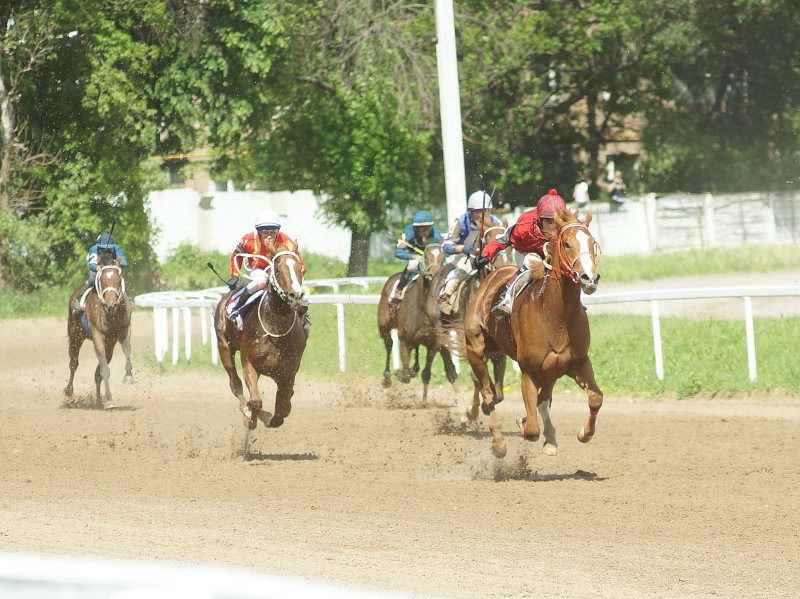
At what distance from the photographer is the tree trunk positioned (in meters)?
32.8

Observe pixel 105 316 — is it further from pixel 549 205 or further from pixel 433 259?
pixel 549 205

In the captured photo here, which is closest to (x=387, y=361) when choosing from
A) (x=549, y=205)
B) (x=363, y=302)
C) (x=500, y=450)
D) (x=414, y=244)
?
(x=414, y=244)

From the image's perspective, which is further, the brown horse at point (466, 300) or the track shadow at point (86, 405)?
the track shadow at point (86, 405)

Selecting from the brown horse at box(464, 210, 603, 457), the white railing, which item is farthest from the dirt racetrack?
the white railing

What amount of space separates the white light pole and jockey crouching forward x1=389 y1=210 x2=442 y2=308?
1.32 m

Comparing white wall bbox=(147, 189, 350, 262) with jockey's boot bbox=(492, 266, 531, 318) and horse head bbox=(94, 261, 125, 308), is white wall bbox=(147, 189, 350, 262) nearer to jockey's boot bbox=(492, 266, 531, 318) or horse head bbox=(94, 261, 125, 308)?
horse head bbox=(94, 261, 125, 308)

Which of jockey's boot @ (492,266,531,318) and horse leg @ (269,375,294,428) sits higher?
jockey's boot @ (492,266,531,318)

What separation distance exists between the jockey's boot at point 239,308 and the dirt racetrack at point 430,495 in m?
1.14

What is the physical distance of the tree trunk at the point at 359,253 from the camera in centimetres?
3281

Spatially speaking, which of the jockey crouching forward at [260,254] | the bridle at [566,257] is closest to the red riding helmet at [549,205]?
the bridle at [566,257]

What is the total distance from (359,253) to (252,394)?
22455 mm

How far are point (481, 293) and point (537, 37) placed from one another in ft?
88.8

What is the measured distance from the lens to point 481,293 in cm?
1062

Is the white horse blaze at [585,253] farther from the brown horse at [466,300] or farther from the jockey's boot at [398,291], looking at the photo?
the jockey's boot at [398,291]
